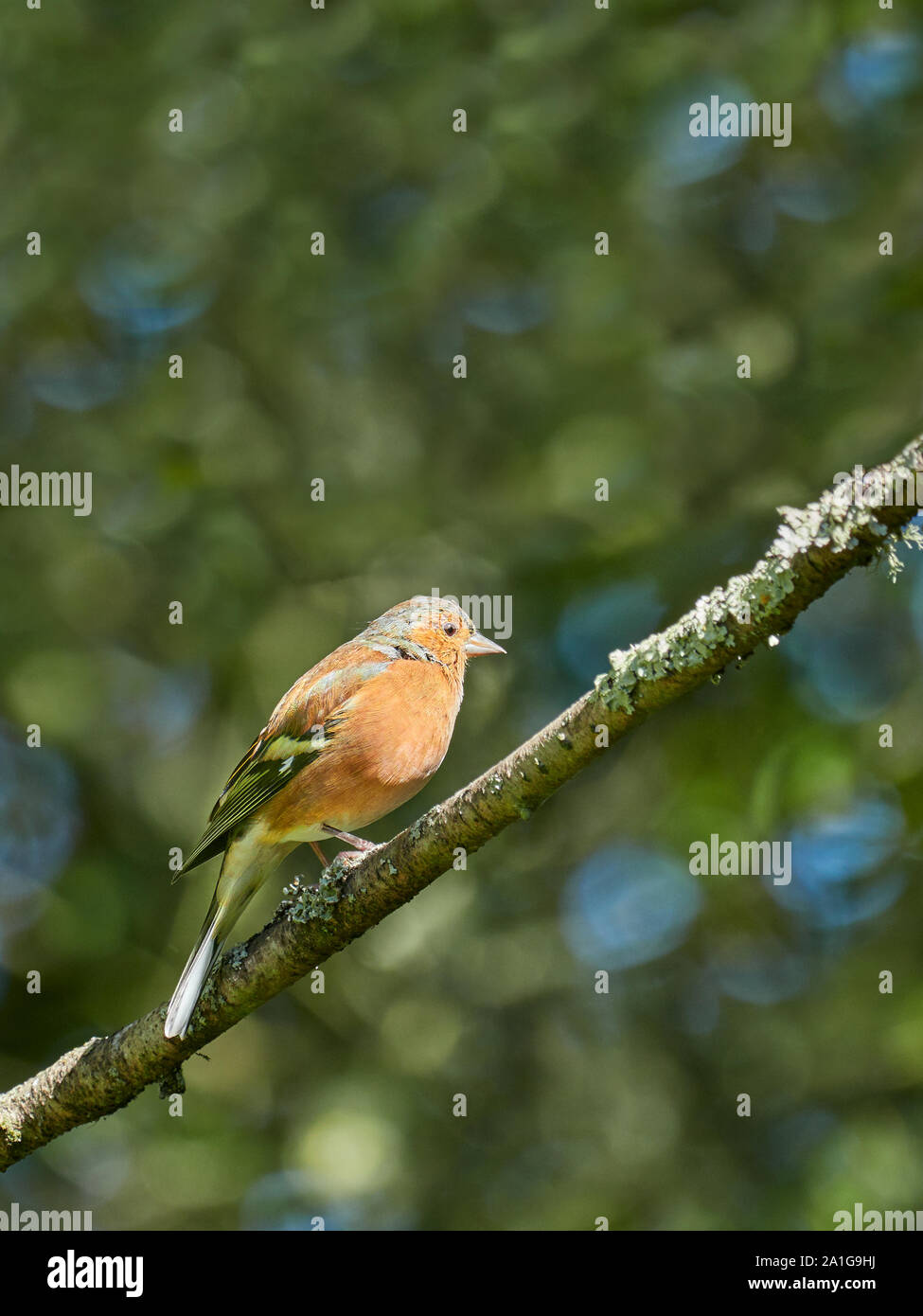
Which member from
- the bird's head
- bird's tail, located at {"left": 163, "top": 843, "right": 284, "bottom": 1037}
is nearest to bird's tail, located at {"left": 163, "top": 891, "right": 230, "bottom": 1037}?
bird's tail, located at {"left": 163, "top": 843, "right": 284, "bottom": 1037}

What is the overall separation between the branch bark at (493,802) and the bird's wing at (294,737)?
0.73 meters

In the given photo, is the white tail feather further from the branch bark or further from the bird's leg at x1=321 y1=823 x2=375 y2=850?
the bird's leg at x1=321 y1=823 x2=375 y2=850

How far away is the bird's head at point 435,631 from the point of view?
5.41 metres

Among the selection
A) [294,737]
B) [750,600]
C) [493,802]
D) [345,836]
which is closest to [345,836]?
[345,836]

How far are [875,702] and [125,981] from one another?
490cm

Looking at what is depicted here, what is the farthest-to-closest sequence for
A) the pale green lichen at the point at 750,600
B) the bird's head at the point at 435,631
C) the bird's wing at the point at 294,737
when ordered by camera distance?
1. the bird's head at the point at 435,631
2. the bird's wing at the point at 294,737
3. the pale green lichen at the point at 750,600

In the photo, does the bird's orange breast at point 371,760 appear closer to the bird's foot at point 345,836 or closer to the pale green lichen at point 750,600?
the bird's foot at point 345,836

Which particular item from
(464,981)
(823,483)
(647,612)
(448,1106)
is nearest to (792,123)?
(823,483)

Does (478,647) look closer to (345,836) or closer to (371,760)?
(371,760)

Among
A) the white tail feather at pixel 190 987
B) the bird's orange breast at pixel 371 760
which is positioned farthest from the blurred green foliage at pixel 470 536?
the white tail feather at pixel 190 987

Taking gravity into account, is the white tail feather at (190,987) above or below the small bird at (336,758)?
below

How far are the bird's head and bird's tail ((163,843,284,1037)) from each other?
974 millimetres

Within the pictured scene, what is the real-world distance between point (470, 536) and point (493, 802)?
5090 mm

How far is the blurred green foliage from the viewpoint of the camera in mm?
7852
